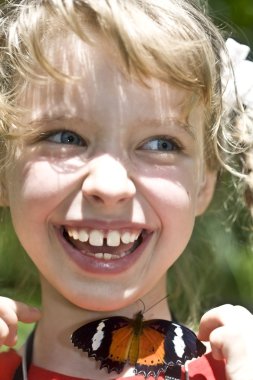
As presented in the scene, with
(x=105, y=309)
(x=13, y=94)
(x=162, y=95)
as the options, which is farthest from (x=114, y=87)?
(x=105, y=309)

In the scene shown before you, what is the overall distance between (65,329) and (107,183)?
32cm

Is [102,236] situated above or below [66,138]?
below

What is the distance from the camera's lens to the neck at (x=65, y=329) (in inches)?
59.1

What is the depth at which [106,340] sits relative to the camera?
1.40m

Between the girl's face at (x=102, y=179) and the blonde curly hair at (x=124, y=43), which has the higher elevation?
the blonde curly hair at (x=124, y=43)

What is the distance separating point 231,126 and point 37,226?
49cm

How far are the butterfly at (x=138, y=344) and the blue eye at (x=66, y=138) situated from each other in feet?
0.98

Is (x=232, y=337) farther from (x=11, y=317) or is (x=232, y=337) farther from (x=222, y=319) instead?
(x=11, y=317)

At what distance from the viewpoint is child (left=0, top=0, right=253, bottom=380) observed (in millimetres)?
1412

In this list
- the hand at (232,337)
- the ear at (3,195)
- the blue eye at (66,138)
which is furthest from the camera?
the ear at (3,195)

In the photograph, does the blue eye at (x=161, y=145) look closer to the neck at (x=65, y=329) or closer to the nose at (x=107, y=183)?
the nose at (x=107, y=183)

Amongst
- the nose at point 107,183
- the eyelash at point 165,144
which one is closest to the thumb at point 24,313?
the nose at point 107,183

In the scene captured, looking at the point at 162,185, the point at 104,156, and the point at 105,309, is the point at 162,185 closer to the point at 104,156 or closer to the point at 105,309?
the point at 104,156

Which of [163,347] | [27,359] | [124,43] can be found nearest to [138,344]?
[163,347]
